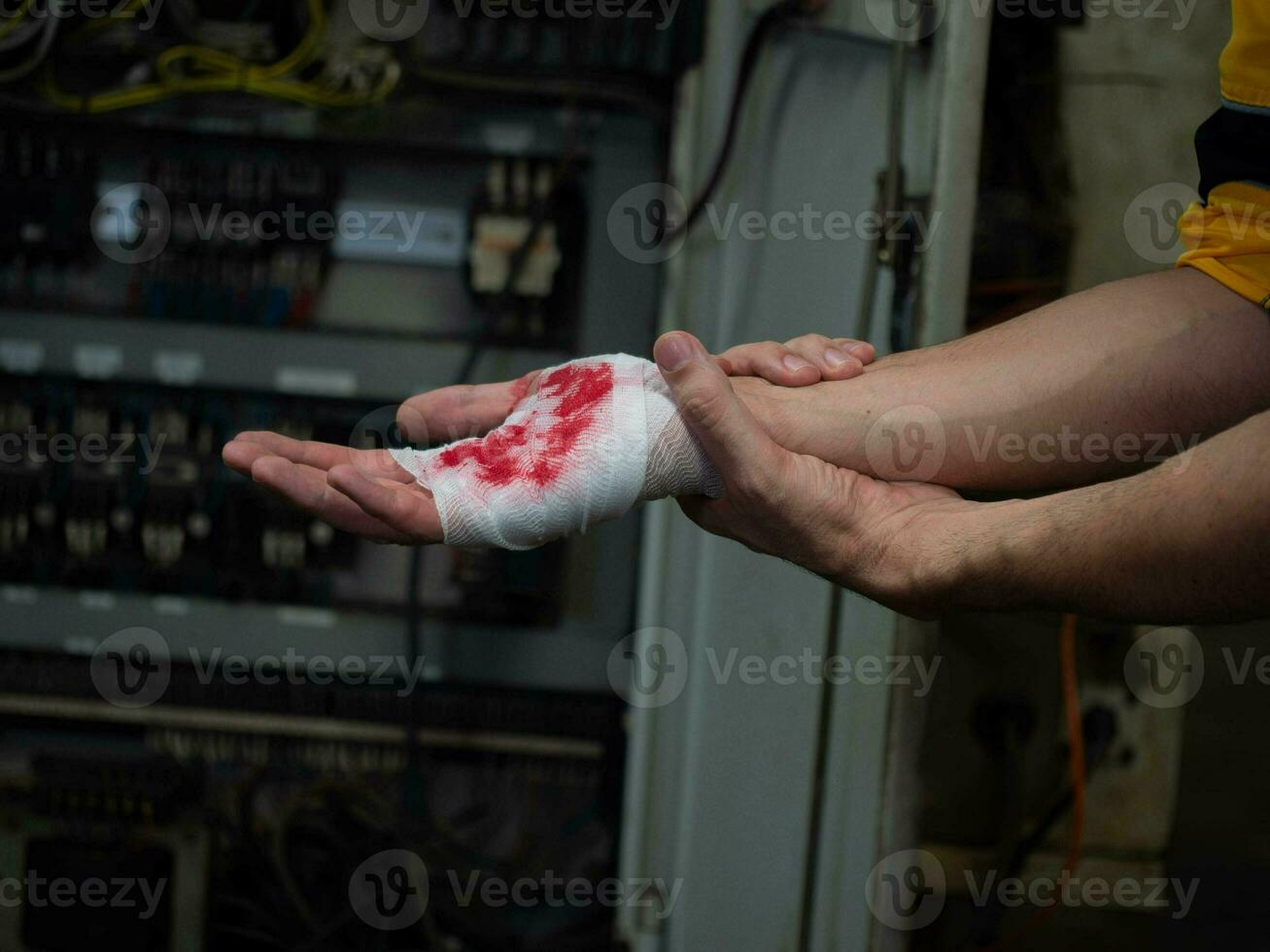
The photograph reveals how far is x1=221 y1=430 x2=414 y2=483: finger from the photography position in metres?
0.83

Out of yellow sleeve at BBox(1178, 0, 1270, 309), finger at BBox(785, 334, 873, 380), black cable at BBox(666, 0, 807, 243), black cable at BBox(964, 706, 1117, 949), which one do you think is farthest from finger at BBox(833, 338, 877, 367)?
black cable at BBox(964, 706, 1117, 949)

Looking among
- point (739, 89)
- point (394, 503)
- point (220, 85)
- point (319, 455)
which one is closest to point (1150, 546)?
point (394, 503)

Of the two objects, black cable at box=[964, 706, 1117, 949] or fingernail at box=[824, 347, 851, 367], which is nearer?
fingernail at box=[824, 347, 851, 367]

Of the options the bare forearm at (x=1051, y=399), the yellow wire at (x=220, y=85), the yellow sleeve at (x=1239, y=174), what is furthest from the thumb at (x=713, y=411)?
the yellow wire at (x=220, y=85)

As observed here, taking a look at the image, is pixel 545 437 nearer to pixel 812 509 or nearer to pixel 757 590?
pixel 812 509

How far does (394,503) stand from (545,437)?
0.15m

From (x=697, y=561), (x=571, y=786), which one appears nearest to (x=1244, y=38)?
(x=697, y=561)

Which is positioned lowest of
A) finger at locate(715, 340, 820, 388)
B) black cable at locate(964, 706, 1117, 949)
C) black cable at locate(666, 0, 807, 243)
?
black cable at locate(964, 706, 1117, 949)

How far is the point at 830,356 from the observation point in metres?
1.02

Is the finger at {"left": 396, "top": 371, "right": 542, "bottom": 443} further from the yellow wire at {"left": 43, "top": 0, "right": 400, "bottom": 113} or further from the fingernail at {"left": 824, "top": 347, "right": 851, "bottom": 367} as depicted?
the yellow wire at {"left": 43, "top": 0, "right": 400, "bottom": 113}

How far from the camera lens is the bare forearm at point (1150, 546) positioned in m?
0.62

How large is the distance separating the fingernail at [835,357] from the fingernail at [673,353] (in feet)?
0.73

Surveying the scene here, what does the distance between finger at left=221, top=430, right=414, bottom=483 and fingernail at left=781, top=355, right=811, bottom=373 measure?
0.37 m

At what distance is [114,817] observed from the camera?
152 centimetres
